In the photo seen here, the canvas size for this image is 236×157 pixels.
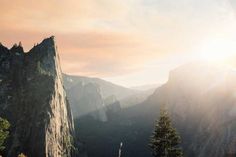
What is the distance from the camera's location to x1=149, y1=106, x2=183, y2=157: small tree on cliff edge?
1724 inches

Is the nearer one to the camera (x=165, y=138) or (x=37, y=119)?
(x=165, y=138)

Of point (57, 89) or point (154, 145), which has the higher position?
point (57, 89)

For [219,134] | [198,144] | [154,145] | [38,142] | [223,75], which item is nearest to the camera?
[154,145]

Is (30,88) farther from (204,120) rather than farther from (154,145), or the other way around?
(154,145)

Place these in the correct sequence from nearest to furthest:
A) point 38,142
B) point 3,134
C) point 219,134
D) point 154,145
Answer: point 154,145 → point 3,134 → point 219,134 → point 38,142

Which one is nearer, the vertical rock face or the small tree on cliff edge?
the small tree on cliff edge

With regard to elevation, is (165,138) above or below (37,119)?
below

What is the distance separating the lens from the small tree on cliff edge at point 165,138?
43.8 meters

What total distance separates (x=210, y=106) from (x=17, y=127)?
77.7 meters

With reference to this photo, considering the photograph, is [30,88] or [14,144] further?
[30,88]

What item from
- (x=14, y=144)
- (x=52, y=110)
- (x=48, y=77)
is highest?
(x=48, y=77)

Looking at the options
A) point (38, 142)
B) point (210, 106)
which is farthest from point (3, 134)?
point (210, 106)

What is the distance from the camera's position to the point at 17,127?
191625 millimetres

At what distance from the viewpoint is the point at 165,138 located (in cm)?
4406
